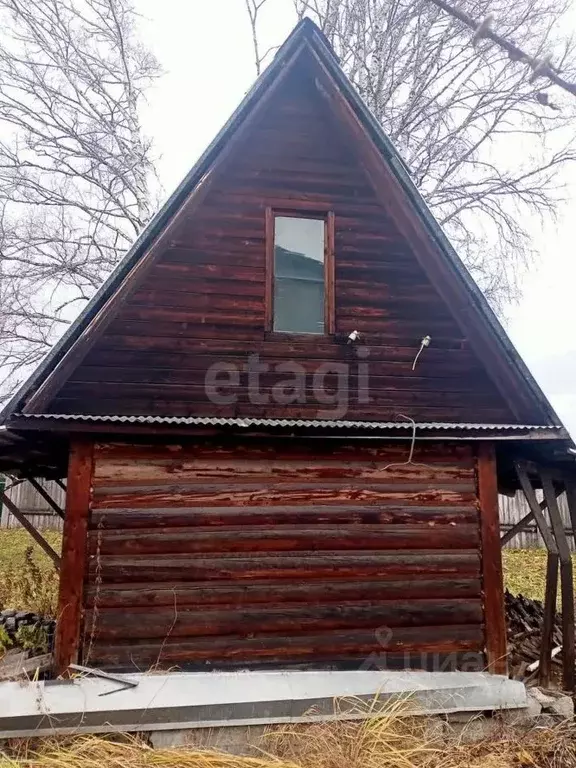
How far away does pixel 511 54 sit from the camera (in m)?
2.14

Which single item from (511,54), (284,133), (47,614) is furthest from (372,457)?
(47,614)

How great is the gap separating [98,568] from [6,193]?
10843 millimetres

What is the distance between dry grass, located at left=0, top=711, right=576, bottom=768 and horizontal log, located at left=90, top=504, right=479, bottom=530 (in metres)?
1.75

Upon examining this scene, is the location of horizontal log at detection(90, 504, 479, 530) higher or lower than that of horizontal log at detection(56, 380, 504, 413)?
lower

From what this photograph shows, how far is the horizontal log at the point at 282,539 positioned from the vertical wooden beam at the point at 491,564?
16 centimetres

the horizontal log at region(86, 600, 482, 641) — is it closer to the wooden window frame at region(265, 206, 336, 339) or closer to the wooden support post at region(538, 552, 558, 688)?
the wooden support post at region(538, 552, 558, 688)

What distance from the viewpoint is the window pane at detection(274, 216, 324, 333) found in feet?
20.7

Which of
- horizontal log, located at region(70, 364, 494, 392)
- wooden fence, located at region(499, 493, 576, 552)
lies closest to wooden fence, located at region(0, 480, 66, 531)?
wooden fence, located at region(499, 493, 576, 552)

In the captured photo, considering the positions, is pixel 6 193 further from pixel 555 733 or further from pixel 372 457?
pixel 555 733

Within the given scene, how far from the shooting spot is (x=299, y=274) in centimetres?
641

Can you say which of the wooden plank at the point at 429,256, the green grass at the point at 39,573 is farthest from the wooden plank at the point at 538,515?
the green grass at the point at 39,573

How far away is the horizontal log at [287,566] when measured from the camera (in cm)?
550

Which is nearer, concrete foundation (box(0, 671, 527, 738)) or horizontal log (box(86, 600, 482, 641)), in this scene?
concrete foundation (box(0, 671, 527, 738))

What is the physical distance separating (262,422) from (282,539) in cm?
124
